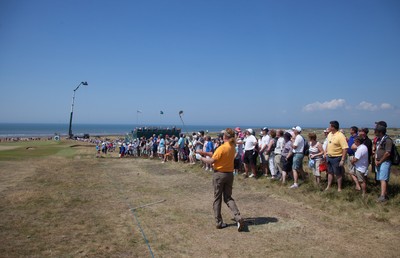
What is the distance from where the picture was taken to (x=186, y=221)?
6504 mm

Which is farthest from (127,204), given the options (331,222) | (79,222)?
(331,222)

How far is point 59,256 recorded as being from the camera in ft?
15.5

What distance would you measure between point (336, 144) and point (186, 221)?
458 cm

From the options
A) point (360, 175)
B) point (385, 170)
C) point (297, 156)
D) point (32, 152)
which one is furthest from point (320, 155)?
point (32, 152)

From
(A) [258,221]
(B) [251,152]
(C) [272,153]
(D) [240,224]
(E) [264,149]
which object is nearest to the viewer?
(D) [240,224]

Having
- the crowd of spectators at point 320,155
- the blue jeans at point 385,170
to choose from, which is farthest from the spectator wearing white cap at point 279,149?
the blue jeans at point 385,170

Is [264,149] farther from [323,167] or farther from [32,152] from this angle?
[32,152]

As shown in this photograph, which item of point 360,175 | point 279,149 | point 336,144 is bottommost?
point 360,175

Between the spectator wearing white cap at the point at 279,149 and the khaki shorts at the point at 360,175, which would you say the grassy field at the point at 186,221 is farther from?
the spectator wearing white cap at the point at 279,149

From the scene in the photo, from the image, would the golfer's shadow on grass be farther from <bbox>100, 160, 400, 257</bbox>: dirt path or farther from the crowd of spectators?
the crowd of spectators

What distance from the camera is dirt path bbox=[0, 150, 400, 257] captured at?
5000 mm

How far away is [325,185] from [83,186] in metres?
7.74

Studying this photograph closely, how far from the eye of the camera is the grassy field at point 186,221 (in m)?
5.02

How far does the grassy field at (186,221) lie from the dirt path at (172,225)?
18 mm
